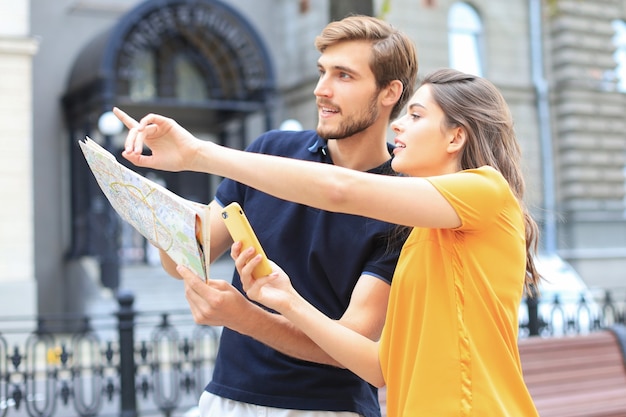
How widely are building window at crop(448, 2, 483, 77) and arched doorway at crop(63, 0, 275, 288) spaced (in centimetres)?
456

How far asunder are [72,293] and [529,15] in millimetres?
11472

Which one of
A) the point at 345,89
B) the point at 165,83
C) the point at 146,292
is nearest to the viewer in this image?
the point at 345,89

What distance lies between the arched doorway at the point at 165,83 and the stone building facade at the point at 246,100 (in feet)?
0.13

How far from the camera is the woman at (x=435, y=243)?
6.58ft

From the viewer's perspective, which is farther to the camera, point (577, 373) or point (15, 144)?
point (15, 144)

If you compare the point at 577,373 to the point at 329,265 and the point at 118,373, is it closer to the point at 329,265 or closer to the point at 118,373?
the point at 118,373

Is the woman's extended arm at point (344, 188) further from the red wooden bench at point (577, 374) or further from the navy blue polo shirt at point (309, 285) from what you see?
the red wooden bench at point (577, 374)

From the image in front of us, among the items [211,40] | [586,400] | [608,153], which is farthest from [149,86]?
[586,400]

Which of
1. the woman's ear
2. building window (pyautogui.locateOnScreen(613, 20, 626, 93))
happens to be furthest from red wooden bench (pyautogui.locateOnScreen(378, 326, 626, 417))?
building window (pyautogui.locateOnScreen(613, 20, 626, 93))

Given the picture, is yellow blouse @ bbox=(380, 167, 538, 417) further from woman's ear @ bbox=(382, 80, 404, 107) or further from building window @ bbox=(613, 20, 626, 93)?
building window @ bbox=(613, 20, 626, 93)

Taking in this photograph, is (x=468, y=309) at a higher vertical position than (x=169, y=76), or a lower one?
lower

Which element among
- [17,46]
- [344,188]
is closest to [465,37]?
[17,46]

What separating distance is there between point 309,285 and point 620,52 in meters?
20.5

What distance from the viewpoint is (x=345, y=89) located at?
2480mm
